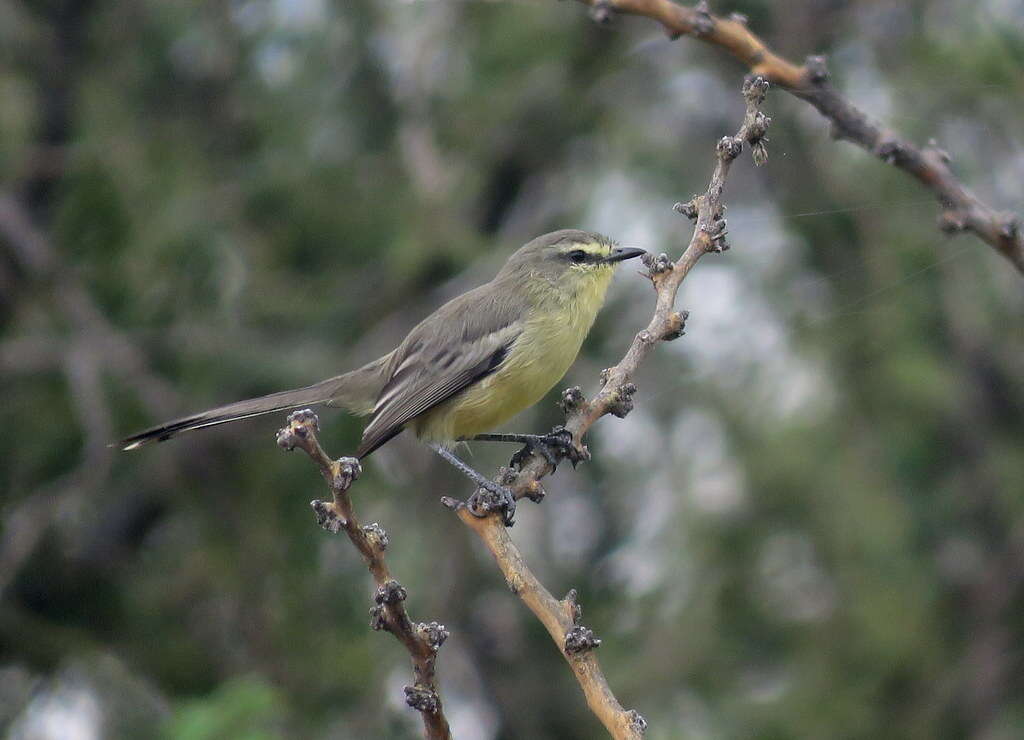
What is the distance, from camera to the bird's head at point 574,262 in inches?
211

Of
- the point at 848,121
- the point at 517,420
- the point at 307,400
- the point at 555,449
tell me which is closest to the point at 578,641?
the point at 848,121

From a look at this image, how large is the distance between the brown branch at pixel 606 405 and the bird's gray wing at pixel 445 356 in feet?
4.46

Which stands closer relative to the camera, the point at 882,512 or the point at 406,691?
the point at 406,691

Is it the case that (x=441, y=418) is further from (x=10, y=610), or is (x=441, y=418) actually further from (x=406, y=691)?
(x=406, y=691)

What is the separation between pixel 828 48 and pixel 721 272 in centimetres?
178

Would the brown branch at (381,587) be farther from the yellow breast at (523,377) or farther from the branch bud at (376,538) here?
the yellow breast at (523,377)

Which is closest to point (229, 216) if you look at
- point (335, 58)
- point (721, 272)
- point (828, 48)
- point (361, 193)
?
point (361, 193)

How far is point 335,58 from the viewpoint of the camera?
8.22 meters

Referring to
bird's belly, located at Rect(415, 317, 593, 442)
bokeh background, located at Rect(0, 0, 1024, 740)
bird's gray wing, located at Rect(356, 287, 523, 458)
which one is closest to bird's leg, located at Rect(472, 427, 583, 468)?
bird's belly, located at Rect(415, 317, 593, 442)

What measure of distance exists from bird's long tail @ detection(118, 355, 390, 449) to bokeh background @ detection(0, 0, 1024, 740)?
0.77 m

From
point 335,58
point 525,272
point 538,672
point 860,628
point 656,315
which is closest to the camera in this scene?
Answer: point 656,315

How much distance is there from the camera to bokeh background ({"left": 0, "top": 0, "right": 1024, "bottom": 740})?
604 cm

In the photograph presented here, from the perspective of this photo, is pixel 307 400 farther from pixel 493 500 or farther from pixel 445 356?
Result: pixel 493 500

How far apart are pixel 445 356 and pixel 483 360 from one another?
8.1 inches
